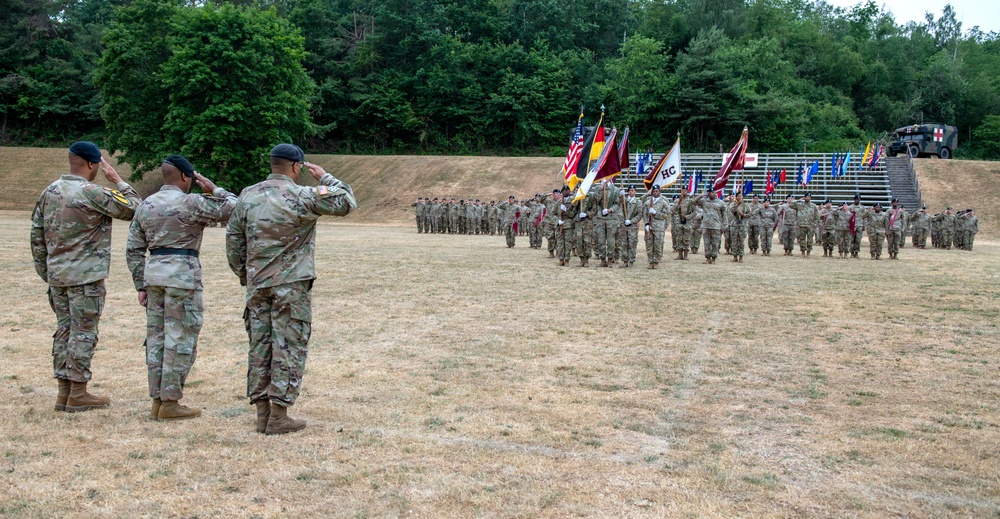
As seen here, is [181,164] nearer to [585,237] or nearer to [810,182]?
[585,237]

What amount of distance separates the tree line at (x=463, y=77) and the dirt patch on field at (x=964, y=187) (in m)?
11.0

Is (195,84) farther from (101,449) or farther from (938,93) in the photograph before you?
(938,93)

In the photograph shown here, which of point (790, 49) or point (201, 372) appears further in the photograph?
point (790, 49)

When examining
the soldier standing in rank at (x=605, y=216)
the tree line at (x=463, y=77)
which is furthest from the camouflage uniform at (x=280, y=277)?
the tree line at (x=463, y=77)

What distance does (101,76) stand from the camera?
45625mm

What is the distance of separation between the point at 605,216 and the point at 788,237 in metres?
8.70

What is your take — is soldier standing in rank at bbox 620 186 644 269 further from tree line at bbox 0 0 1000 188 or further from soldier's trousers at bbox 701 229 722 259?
tree line at bbox 0 0 1000 188

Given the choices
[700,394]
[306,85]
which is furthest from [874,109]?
[700,394]

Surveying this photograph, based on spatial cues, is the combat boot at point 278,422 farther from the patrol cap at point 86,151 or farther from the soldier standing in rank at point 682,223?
the soldier standing in rank at point 682,223

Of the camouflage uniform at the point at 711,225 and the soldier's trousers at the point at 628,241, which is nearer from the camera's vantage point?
the soldier's trousers at the point at 628,241

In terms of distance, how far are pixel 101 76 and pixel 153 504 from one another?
4819 centimetres

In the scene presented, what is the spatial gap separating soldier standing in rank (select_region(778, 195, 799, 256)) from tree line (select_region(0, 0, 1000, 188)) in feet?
102

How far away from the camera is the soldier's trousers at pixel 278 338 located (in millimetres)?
5309

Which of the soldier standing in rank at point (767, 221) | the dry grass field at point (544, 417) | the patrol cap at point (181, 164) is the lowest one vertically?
the dry grass field at point (544, 417)
